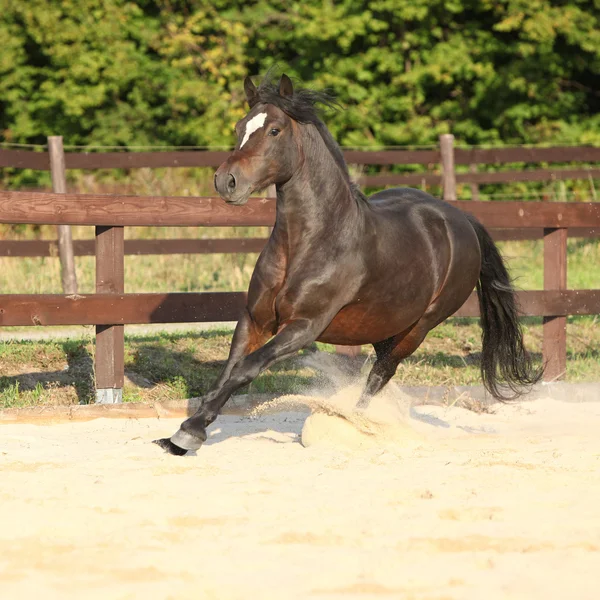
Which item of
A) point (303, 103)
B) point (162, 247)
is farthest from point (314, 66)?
point (303, 103)

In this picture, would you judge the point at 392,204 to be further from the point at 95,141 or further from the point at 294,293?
the point at 95,141

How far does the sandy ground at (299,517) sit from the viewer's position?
3.16 metres

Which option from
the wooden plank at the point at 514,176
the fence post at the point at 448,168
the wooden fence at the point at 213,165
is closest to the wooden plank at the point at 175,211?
the wooden fence at the point at 213,165

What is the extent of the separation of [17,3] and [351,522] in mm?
19273

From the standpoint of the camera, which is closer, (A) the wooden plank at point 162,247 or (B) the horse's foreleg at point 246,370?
(B) the horse's foreleg at point 246,370

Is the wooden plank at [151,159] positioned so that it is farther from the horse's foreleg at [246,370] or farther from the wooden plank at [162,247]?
the horse's foreleg at [246,370]

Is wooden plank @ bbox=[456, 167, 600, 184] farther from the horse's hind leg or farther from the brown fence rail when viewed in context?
the horse's hind leg

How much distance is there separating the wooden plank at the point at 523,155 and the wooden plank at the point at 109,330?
880 centimetres

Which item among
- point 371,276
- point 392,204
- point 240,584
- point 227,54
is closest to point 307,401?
point 371,276

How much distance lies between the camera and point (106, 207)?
21.5 feet

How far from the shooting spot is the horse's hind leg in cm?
623

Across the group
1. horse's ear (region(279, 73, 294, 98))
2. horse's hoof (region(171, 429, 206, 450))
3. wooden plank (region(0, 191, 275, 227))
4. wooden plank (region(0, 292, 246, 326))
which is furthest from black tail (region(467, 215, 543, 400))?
horse's hoof (region(171, 429, 206, 450))

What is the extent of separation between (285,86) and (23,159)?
24.1 ft

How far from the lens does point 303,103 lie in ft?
17.0
